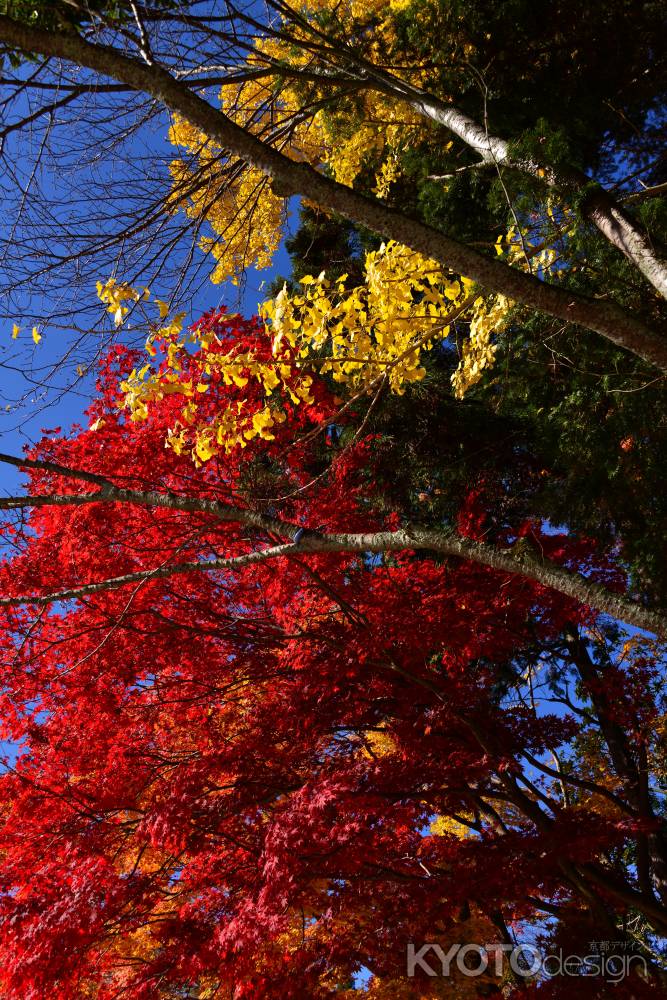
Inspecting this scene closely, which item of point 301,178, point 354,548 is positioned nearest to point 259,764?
point 354,548

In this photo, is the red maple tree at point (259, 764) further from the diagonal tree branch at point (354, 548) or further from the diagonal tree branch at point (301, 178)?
the diagonal tree branch at point (301, 178)

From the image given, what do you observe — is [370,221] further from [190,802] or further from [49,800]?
[49,800]

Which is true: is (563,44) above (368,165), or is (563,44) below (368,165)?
below

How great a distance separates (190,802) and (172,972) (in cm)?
177

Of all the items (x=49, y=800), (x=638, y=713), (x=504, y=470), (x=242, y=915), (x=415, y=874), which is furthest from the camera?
(x=504, y=470)

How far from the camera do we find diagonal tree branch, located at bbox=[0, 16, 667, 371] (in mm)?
2479

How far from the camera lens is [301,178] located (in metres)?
2.51

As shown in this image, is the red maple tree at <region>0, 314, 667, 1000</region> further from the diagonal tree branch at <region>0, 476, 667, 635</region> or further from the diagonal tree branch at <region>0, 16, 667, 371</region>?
the diagonal tree branch at <region>0, 16, 667, 371</region>

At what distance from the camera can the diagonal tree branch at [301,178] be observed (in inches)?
97.6

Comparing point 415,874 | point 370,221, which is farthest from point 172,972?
point 370,221

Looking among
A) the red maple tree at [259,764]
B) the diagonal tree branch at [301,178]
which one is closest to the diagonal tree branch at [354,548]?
the red maple tree at [259,764]

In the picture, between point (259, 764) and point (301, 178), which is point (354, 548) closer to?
point (301, 178)

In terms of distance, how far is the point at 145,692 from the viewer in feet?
19.2

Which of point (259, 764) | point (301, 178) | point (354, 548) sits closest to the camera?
point (301, 178)
